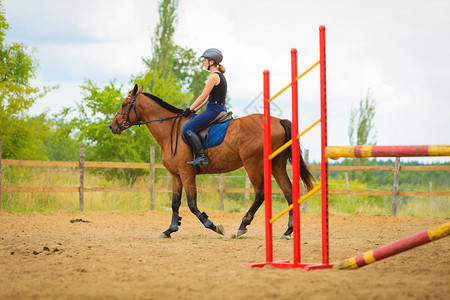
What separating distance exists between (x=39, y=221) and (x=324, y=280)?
336 inches

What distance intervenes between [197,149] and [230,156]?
1.79 feet

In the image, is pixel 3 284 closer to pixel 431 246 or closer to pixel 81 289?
pixel 81 289

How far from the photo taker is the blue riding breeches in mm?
7516

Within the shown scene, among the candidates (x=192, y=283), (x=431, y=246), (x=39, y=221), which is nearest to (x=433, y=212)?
(x=431, y=246)

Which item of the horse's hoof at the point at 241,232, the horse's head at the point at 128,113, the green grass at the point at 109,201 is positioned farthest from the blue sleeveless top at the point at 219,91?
the green grass at the point at 109,201

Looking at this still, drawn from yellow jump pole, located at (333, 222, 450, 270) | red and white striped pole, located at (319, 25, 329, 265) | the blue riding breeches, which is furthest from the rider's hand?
yellow jump pole, located at (333, 222, 450, 270)

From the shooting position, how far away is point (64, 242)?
7070mm

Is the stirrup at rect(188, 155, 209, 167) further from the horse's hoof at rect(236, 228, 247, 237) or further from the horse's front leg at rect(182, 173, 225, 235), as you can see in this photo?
the horse's hoof at rect(236, 228, 247, 237)

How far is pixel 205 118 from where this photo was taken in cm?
751

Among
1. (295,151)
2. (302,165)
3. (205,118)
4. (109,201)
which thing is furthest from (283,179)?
(109,201)

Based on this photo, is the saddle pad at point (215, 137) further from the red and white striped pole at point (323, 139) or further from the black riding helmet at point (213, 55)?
the red and white striped pole at point (323, 139)

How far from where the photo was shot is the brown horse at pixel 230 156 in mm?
7414

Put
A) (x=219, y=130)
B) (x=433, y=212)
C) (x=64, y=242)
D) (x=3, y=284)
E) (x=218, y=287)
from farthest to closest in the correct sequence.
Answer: (x=433, y=212) → (x=219, y=130) → (x=64, y=242) → (x=3, y=284) → (x=218, y=287)

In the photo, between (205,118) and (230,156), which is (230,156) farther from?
(205,118)
